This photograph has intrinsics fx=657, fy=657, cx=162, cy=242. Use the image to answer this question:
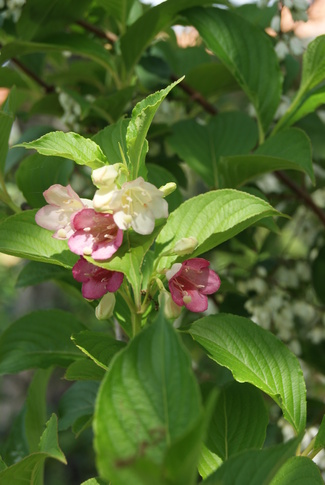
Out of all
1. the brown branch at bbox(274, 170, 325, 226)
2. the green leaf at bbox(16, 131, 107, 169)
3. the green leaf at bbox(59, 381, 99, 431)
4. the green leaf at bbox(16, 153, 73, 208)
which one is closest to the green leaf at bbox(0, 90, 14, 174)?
the green leaf at bbox(16, 153, 73, 208)

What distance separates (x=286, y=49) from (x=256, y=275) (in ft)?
1.99

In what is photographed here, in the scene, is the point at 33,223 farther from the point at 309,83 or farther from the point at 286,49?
the point at 286,49

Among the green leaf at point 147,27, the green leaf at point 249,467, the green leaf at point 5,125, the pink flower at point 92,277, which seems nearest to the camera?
the green leaf at point 249,467

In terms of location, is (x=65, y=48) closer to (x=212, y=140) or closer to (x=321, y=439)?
(x=212, y=140)

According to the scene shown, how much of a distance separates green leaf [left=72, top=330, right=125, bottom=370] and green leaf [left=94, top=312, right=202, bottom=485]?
0.27 m

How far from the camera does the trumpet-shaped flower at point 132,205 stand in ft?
2.77

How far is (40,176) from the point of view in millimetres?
1306

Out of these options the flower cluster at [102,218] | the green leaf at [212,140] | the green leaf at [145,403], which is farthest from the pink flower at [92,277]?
the green leaf at [212,140]

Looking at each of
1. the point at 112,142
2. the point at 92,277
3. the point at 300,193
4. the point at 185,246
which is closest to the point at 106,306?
the point at 92,277

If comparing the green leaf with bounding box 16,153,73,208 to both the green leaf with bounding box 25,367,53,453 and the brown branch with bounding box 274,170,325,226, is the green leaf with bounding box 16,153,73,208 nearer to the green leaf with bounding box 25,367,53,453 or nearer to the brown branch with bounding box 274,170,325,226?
the green leaf with bounding box 25,367,53,453

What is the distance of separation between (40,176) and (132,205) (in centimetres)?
53

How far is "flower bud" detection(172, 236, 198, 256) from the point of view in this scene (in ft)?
2.93

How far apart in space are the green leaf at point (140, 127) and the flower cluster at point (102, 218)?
0.03 m

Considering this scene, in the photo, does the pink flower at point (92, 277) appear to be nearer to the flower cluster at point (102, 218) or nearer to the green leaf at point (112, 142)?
the flower cluster at point (102, 218)
